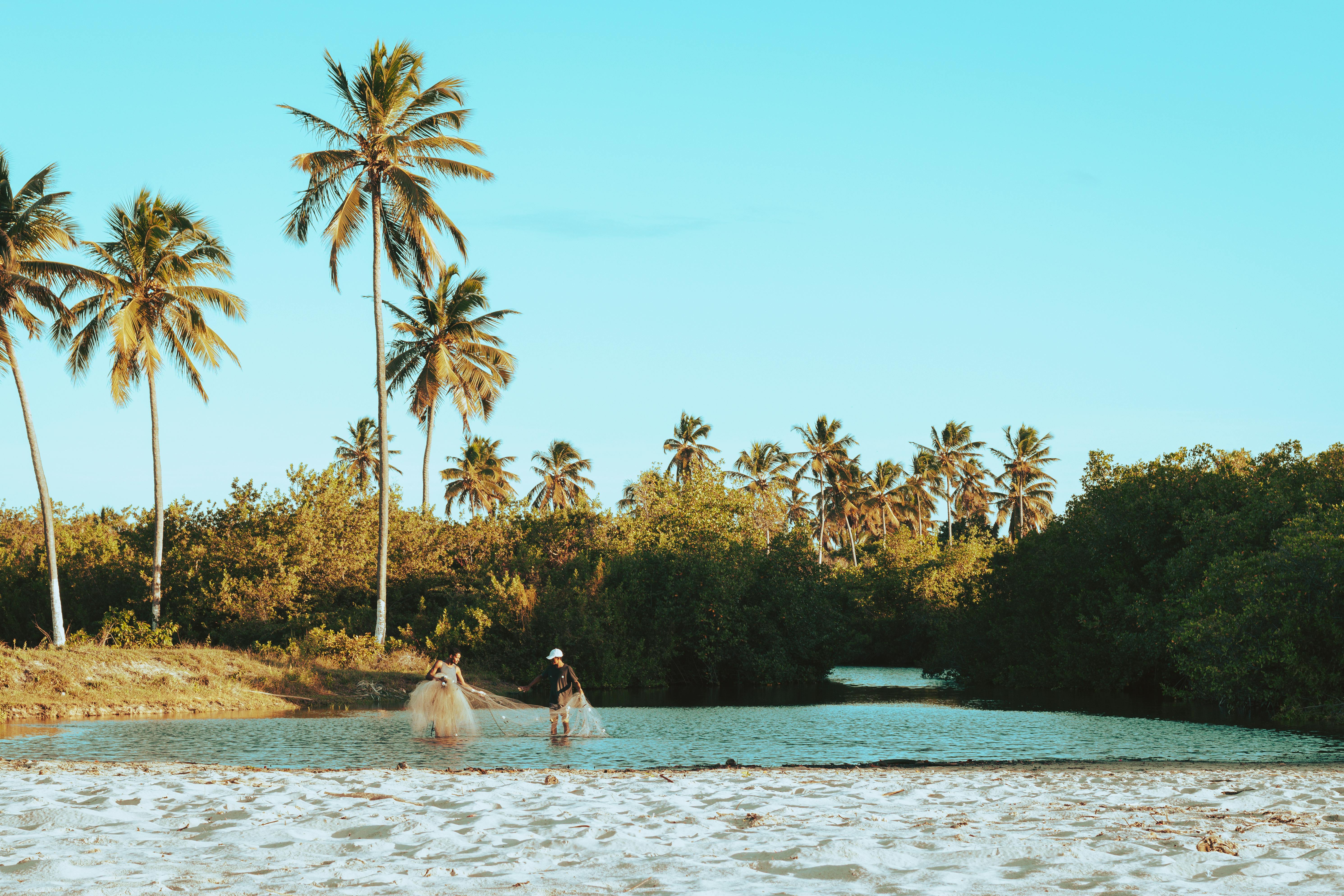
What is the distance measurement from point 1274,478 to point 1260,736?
41.9 ft

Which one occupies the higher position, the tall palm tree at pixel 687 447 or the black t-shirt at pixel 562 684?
the tall palm tree at pixel 687 447

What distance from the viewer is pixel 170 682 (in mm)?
28844

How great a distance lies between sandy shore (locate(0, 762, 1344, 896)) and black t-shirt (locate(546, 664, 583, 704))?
8.81 metres

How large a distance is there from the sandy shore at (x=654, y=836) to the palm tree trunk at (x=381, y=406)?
25.3m

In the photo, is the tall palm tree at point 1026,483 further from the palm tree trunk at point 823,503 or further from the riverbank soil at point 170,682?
the riverbank soil at point 170,682

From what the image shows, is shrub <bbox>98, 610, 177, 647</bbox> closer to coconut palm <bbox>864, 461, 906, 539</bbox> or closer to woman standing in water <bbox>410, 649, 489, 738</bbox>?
woman standing in water <bbox>410, 649, 489, 738</bbox>

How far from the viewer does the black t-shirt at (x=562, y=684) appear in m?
20.5

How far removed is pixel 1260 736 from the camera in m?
22.8

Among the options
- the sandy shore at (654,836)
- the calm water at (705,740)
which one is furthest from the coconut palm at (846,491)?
the sandy shore at (654,836)

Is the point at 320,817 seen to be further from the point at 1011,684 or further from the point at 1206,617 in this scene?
the point at 1011,684

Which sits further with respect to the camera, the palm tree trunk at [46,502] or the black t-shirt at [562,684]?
the palm tree trunk at [46,502]

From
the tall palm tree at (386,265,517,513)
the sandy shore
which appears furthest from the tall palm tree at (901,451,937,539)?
the sandy shore

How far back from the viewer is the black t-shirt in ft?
67.4

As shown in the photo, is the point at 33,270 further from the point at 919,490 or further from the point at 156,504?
the point at 919,490
